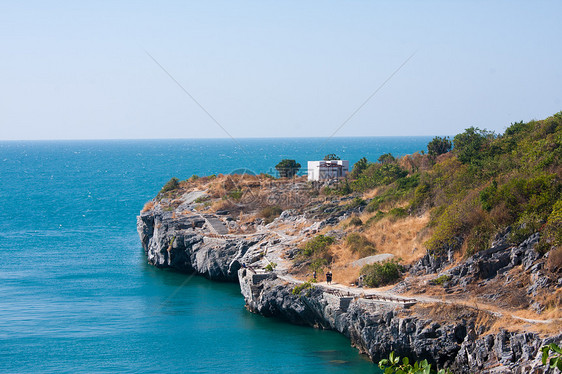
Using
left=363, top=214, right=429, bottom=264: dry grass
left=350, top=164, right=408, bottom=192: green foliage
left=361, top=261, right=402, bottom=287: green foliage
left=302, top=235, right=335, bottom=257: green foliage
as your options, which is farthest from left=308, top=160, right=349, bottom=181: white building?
left=361, top=261, right=402, bottom=287: green foliage

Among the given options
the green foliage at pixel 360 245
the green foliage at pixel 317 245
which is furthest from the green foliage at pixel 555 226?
the green foliage at pixel 317 245

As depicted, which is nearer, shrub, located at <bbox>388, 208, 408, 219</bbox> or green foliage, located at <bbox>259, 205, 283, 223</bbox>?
shrub, located at <bbox>388, 208, 408, 219</bbox>

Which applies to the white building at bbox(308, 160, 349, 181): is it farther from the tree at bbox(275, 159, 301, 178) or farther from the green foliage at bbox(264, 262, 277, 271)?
the green foliage at bbox(264, 262, 277, 271)

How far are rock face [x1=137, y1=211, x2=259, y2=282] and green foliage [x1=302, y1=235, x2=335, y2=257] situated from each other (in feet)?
22.0

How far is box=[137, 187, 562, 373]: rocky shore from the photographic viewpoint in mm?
29922

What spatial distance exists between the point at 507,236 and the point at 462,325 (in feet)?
24.6

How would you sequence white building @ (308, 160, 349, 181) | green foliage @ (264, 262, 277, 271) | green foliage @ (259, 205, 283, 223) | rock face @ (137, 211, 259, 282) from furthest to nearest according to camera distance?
white building @ (308, 160, 349, 181) < green foliage @ (259, 205, 283, 223) < rock face @ (137, 211, 259, 282) < green foliage @ (264, 262, 277, 271)

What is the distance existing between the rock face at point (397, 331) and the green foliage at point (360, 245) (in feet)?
20.6

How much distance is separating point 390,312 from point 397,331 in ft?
4.22

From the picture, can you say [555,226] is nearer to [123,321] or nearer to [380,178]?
[123,321]

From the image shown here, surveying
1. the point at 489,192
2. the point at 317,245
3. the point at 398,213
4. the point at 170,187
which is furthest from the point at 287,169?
the point at 489,192

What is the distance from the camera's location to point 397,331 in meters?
34.3

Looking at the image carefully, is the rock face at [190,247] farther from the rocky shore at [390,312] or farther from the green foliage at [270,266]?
the green foliage at [270,266]

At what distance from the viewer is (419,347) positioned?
108 feet
